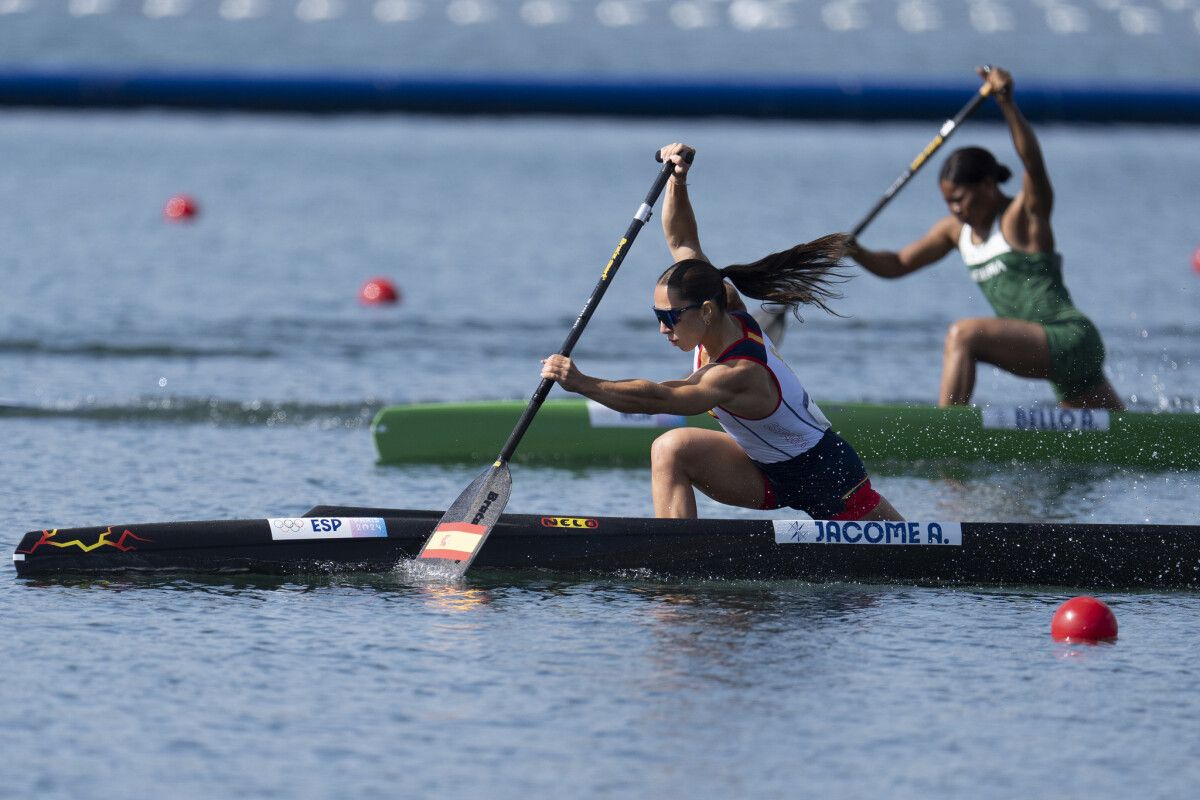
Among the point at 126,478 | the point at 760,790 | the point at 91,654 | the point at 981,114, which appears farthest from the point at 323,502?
the point at 981,114

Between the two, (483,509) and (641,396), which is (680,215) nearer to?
(641,396)

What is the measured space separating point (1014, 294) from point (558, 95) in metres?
19.6

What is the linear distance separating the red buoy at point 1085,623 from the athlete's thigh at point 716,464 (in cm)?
113

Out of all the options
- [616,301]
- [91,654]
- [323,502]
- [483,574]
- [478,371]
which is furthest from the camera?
[616,301]

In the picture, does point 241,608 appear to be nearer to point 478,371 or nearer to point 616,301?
point 478,371

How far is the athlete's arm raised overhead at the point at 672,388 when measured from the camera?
5.98 metres

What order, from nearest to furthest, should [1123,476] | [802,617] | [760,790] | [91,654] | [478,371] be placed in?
[760,790] → [91,654] → [802,617] → [1123,476] → [478,371]

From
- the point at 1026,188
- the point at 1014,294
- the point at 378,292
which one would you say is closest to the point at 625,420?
the point at 1014,294

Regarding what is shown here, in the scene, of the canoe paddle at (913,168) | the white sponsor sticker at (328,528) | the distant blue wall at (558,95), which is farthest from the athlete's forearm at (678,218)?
the distant blue wall at (558,95)

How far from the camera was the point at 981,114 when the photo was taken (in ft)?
88.7

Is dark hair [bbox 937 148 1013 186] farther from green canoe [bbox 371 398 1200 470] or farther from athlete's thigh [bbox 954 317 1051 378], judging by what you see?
green canoe [bbox 371 398 1200 470]

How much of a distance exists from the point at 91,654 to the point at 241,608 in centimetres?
61

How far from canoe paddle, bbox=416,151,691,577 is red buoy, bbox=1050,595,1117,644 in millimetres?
1716

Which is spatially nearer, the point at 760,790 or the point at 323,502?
the point at 760,790
